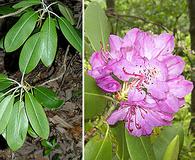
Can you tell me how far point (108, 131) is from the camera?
0.47m

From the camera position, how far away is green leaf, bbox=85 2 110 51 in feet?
1.57

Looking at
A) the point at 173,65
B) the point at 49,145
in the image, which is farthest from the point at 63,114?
the point at 173,65

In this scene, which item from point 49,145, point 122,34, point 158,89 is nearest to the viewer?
point 158,89

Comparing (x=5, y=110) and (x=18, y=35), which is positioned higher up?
(x=18, y=35)

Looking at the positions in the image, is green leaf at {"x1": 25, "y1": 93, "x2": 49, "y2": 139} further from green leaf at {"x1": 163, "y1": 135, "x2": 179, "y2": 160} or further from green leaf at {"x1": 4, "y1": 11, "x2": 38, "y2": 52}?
green leaf at {"x1": 163, "y1": 135, "x2": 179, "y2": 160}

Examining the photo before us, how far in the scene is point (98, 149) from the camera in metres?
0.47

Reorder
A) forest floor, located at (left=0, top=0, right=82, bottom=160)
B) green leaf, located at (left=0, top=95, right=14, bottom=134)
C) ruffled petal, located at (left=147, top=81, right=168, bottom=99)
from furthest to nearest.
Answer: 1. forest floor, located at (left=0, top=0, right=82, bottom=160)
2. green leaf, located at (left=0, top=95, right=14, bottom=134)
3. ruffled petal, located at (left=147, top=81, right=168, bottom=99)

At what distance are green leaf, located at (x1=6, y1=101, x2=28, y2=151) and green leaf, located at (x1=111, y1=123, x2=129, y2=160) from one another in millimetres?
185

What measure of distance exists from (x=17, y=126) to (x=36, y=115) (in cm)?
3

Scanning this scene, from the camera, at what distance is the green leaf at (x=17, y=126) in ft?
1.97

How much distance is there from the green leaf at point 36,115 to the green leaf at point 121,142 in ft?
0.54

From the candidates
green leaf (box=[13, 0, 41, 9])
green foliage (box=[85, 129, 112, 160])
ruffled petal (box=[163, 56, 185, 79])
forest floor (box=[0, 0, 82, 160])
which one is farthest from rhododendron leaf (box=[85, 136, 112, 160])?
forest floor (box=[0, 0, 82, 160])

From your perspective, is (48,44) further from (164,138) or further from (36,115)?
(164,138)

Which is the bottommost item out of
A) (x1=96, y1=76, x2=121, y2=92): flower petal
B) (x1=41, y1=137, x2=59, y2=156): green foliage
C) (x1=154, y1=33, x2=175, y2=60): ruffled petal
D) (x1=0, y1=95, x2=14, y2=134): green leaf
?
(x1=41, y1=137, x2=59, y2=156): green foliage
